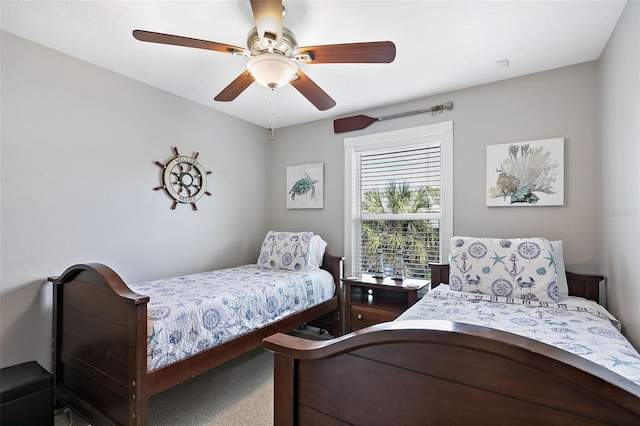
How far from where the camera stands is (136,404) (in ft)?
5.11

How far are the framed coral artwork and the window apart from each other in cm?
37

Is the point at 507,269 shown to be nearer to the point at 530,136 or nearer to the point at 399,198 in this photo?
the point at 530,136

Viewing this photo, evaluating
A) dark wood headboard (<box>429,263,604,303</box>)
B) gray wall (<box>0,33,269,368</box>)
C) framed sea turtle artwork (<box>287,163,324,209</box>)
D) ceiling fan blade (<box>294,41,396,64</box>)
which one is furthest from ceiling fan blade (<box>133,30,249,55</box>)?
dark wood headboard (<box>429,263,604,303</box>)

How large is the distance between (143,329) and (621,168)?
2.80 metres

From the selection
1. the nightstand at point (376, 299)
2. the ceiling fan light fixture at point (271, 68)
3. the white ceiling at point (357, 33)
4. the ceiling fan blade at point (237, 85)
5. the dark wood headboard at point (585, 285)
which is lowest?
the nightstand at point (376, 299)

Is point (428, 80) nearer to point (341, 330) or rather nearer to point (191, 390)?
point (341, 330)

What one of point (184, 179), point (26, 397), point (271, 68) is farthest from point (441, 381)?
point (184, 179)

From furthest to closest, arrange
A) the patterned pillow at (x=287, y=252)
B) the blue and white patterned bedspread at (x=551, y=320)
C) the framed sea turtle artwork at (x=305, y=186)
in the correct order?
the framed sea turtle artwork at (x=305, y=186)
the patterned pillow at (x=287, y=252)
the blue and white patterned bedspread at (x=551, y=320)

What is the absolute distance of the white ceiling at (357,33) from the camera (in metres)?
1.74

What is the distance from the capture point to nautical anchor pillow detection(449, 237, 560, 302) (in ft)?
6.44

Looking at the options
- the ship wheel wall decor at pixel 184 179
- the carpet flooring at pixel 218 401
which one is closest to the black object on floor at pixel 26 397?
the carpet flooring at pixel 218 401

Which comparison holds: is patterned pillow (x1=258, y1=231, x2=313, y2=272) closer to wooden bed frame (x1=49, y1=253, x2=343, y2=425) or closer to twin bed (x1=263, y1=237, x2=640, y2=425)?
wooden bed frame (x1=49, y1=253, x2=343, y2=425)

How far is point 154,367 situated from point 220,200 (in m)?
2.04

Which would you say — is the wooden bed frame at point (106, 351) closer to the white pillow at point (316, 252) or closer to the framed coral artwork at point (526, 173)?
the white pillow at point (316, 252)
